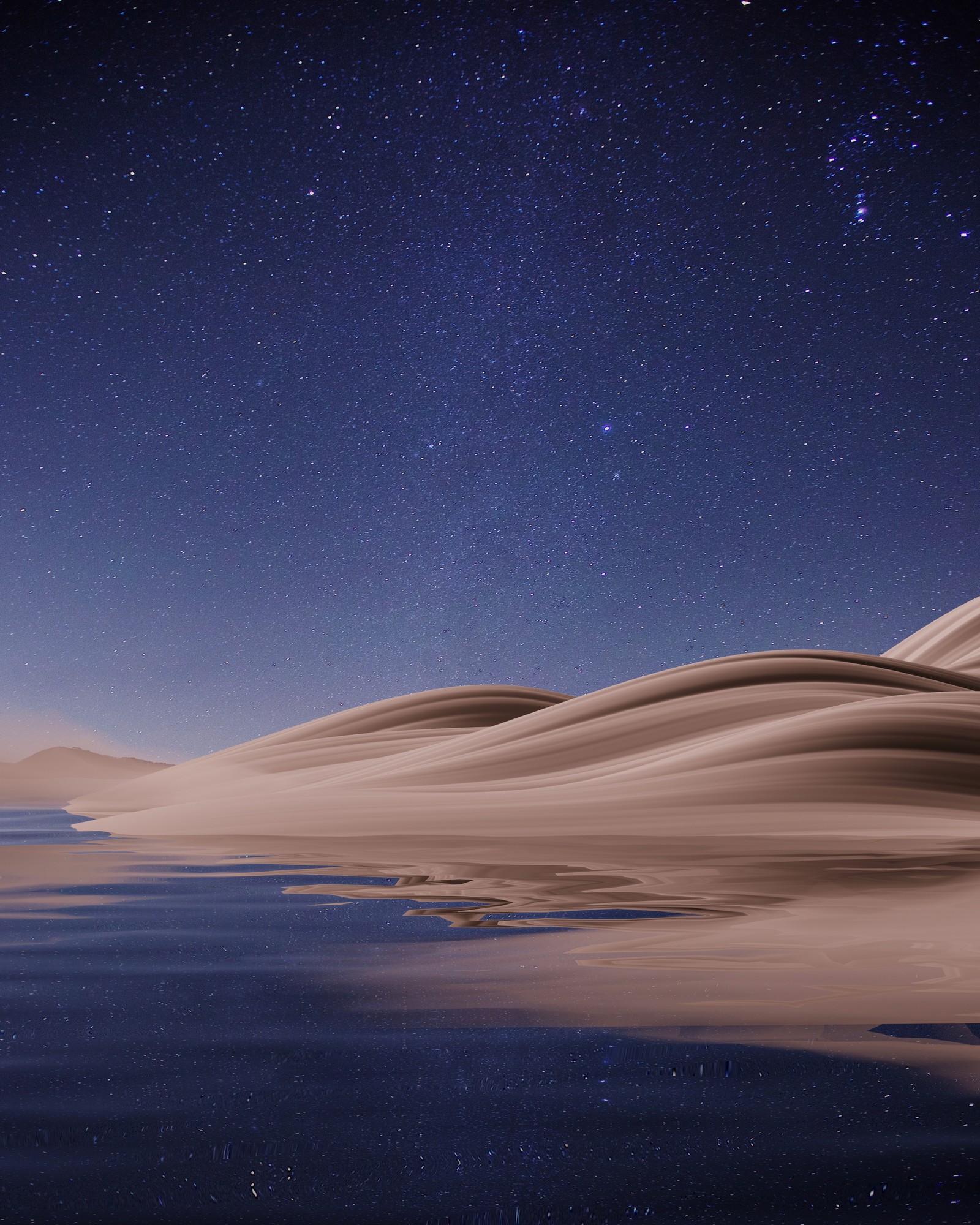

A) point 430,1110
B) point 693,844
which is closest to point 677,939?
point 430,1110

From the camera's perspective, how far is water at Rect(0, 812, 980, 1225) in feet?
7.16

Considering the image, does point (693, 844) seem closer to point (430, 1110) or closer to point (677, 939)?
point (677, 939)

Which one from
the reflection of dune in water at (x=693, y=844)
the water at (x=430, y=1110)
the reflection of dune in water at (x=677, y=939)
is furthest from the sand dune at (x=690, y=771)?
the water at (x=430, y=1110)

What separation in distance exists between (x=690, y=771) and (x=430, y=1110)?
17.2m

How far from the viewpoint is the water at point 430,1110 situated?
2.18 meters

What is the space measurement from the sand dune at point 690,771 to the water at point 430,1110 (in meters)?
9.65

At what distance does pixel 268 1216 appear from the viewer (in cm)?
211

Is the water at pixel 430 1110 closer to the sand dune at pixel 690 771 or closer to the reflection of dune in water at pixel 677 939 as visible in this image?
the reflection of dune in water at pixel 677 939

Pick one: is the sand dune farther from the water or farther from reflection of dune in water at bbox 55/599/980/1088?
the water

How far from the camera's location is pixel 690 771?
19.3 m

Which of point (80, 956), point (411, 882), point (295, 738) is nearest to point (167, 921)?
point (80, 956)

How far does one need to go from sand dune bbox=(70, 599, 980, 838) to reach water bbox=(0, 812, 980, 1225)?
965 centimetres

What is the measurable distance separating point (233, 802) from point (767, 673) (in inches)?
613

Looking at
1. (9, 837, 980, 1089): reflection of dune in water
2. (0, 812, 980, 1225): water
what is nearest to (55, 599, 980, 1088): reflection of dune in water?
(9, 837, 980, 1089): reflection of dune in water
